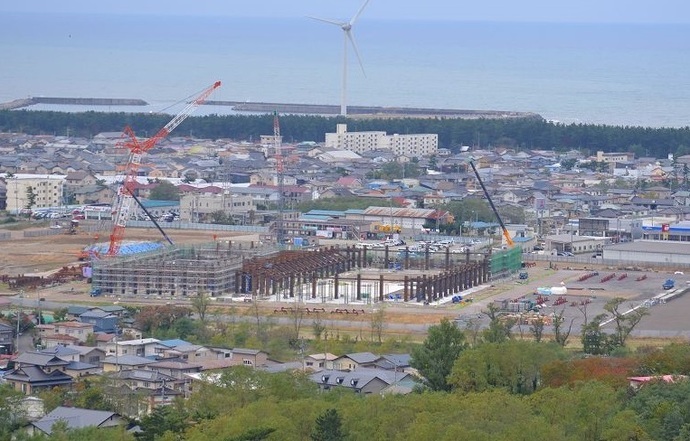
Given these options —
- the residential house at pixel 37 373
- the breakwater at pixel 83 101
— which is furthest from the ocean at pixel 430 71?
the residential house at pixel 37 373

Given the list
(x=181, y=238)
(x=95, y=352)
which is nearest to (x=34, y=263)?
(x=181, y=238)

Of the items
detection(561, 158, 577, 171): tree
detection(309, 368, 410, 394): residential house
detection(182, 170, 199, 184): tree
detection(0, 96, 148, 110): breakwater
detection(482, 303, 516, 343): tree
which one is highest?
detection(0, 96, 148, 110): breakwater

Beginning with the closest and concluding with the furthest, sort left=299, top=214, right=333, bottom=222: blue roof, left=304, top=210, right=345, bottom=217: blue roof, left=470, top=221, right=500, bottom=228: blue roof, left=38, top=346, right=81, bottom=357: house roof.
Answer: left=38, top=346, right=81, bottom=357: house roof < left=299, top=214, right=333, bottom=222: blue roof < left=470, top=221, right=500, bottom=228: blue roof < left=304, top=210, right=345, bottom=217: blue roof

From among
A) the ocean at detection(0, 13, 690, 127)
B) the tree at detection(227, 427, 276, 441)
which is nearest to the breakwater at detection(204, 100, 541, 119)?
the ocean at detection(0, 13, 690, 127)

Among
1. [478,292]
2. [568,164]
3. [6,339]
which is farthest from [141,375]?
[568,164]

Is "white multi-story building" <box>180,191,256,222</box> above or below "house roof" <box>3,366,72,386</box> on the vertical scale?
above

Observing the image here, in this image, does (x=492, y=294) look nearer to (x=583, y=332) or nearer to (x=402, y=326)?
(x=402, y=326)

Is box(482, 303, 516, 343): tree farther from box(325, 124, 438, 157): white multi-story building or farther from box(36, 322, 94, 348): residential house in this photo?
box(325, 124, 438, 157): white multi-story building
